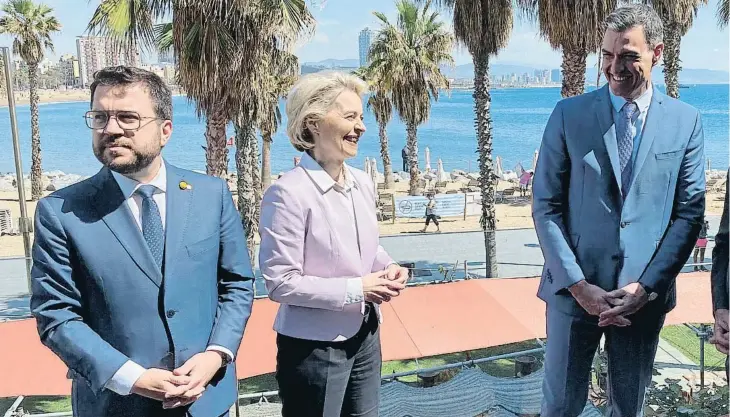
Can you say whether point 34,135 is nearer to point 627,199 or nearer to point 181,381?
point 181,381

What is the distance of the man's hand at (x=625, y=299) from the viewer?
2.24 meters

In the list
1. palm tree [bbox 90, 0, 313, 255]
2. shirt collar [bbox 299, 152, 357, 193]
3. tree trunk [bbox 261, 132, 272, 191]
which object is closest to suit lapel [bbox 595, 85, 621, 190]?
shirt collar [bbox 299, 152, 357, 193]

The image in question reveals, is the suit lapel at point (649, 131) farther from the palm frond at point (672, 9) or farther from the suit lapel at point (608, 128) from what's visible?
the palm frond at point (672, 9)

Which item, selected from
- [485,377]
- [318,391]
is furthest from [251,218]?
[318,391]

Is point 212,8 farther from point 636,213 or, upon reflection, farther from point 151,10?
point 636,213

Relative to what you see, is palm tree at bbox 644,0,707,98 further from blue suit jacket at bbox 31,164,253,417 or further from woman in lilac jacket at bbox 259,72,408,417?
blue suit jacket at bbox 31,164,253,417

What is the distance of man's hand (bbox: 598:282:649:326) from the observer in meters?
2.24

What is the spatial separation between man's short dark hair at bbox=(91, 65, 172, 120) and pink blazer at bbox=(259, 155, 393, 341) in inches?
17.7

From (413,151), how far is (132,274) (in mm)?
23621

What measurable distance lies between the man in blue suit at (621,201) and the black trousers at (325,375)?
0.74 meters

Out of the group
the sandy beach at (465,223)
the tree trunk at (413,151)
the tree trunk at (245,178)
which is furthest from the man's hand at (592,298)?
the tree trunk at (413,151)

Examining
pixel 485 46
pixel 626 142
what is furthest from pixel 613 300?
pixel 485 46

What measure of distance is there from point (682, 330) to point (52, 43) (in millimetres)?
27988

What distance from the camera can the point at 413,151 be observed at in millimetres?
25219
